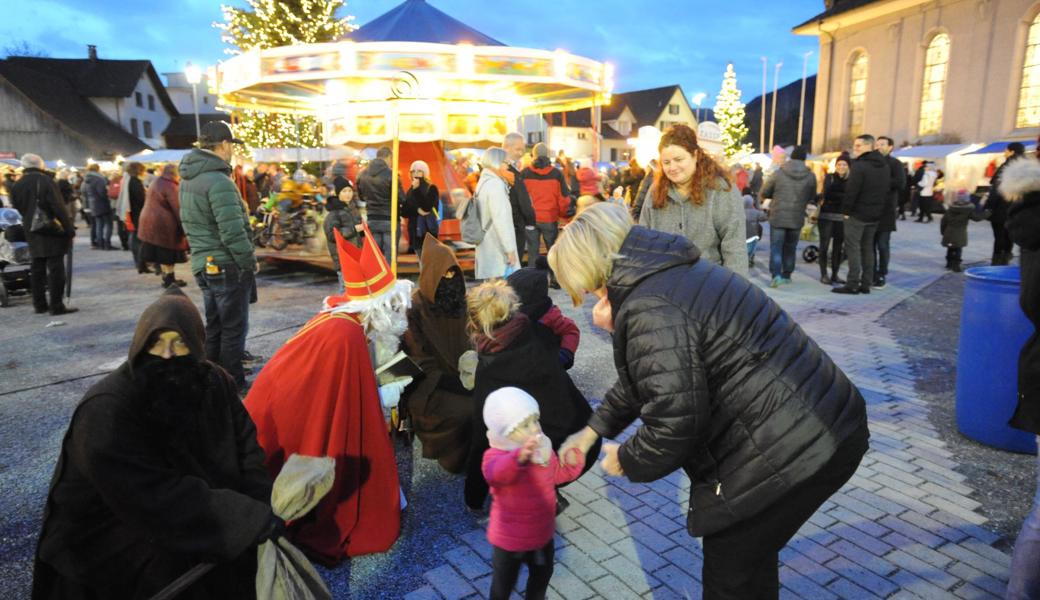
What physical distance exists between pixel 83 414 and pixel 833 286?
9.55 m

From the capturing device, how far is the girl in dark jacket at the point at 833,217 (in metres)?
9.24

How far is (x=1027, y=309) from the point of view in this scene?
2.41 m

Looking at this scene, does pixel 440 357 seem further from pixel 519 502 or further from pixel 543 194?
pixel 543 194

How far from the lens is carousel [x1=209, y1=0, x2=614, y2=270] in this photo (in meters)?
8.95

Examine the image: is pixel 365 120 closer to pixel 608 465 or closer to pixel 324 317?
pixel 324 317

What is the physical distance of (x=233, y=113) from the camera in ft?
80.8

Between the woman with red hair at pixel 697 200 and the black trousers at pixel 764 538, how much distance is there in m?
2.53

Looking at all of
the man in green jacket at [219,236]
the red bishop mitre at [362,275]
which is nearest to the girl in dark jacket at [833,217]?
the red bishop mitre at [362,275]

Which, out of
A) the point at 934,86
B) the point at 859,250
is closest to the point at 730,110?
the point at 934,86

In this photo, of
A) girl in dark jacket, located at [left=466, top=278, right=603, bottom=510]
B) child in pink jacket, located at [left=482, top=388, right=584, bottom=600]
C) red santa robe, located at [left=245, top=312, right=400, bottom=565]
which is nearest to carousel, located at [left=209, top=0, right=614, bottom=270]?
girl in dark jacket, located at [left=466, top=278, right=603, bottom=510]

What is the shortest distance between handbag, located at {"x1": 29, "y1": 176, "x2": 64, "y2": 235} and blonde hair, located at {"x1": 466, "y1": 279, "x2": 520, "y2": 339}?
22.9 feet

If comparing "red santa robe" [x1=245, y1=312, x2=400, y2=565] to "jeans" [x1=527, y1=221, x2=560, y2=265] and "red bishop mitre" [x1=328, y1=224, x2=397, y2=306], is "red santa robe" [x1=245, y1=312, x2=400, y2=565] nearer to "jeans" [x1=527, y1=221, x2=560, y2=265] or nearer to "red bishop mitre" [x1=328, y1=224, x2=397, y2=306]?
"red bishop mitre" [x1=328, y1=224, x2=397, y2=306]

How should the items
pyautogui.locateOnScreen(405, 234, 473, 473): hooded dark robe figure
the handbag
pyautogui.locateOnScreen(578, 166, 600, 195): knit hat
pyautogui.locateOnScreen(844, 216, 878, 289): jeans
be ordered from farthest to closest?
pyautogui.locateOnScreen(578, 166, 600, 195): knit hat, pyautogui.locateOnScreen(844, 216, 878, 289): jeans, the handbag, pyautogui.locateOnScreen(405, 234, 473, 473): hooded dark robe figure

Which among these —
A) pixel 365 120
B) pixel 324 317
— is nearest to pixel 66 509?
pixel 324 317
